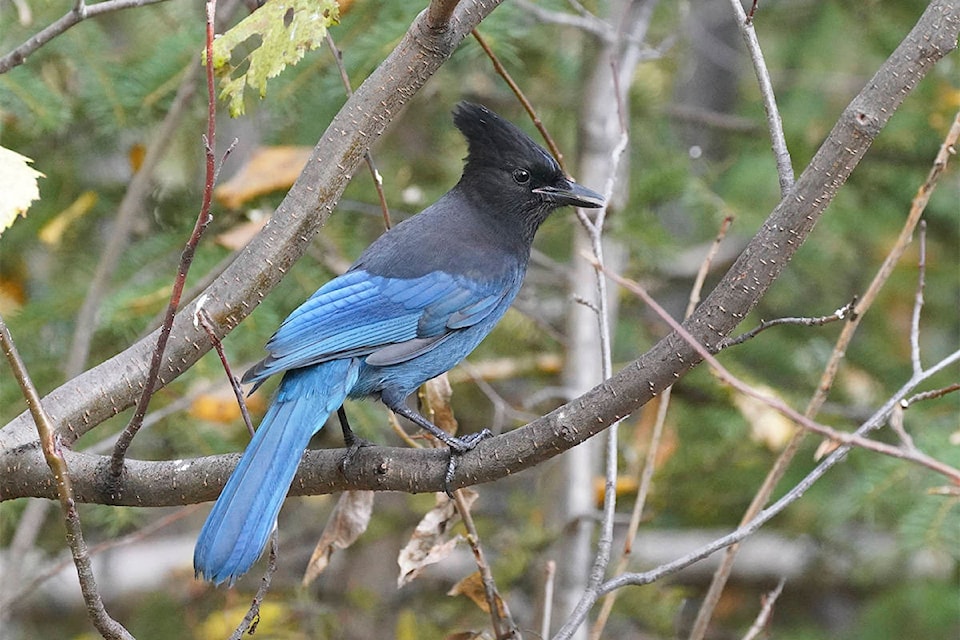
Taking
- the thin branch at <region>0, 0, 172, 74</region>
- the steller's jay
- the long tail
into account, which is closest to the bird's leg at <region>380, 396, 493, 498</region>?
the steller's jay

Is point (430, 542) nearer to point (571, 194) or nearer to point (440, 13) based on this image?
point (440, 13)

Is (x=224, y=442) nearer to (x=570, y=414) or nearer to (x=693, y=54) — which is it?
(x=570, y=414)

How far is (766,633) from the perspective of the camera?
2.93 m

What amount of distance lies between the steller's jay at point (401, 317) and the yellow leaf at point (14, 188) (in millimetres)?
632

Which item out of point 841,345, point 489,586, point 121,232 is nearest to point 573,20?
point 121,232

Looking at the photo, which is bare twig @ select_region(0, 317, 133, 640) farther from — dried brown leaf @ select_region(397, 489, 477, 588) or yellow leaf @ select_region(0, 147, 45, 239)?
dried brown leaf @ select_region(397, 489, 477, 588)

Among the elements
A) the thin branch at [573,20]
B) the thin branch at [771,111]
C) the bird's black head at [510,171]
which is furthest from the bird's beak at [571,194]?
the thin branch at [771,111]

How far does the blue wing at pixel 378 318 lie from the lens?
2.81 metres

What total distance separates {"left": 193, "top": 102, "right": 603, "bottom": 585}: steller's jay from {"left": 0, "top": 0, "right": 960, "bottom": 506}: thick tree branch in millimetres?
102

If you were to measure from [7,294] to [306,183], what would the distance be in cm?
231

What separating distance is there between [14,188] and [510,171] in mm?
1684

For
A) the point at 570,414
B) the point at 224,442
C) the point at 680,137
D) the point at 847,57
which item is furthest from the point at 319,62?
the point at 847,57

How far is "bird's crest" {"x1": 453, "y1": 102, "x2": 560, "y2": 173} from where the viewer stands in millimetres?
3416

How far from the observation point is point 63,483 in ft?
5.74
